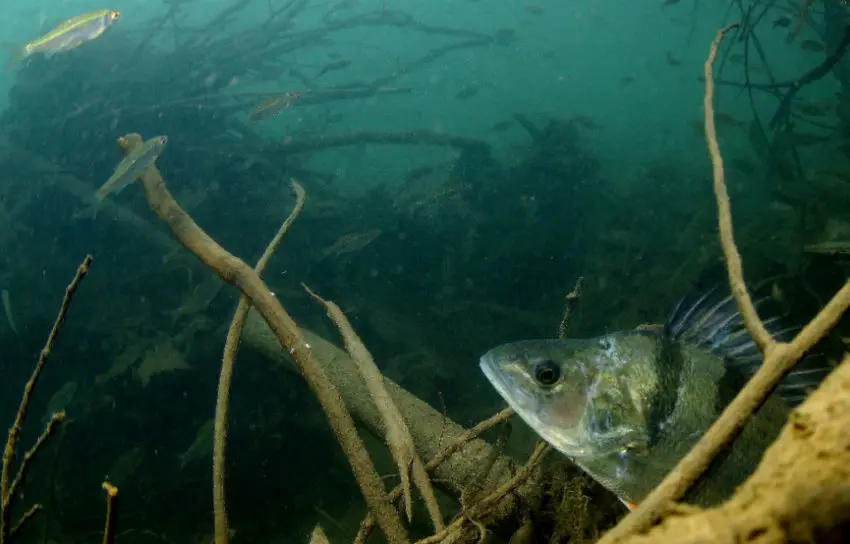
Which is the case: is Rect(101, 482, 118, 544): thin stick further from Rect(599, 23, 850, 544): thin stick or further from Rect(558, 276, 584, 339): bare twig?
Rect(558, 276, 584, 339): bare twig

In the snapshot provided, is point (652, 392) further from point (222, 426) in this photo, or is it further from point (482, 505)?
point (222, 426)

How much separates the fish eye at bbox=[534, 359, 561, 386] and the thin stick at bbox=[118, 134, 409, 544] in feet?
3.35

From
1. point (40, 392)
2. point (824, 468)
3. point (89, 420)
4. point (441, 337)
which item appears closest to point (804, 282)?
point (441, 337)

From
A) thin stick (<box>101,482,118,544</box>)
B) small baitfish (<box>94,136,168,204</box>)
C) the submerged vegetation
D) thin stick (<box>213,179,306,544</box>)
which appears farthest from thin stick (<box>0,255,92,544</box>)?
small baitfish (<box>94,136,168,204</box>)

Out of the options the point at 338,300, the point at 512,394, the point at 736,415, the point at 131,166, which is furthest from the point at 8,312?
the point at 736,415

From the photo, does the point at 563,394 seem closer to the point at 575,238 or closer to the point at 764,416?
the point at 764,416

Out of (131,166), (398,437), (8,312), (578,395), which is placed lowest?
(8,312)

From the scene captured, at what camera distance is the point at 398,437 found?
2.57 m

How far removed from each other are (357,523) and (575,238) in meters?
6.99

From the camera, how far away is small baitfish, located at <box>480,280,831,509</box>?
168cm

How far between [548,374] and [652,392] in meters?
0.33

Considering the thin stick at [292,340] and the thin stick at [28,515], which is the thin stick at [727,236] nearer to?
the thin stick at [292,340]

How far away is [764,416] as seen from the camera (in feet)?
5.36

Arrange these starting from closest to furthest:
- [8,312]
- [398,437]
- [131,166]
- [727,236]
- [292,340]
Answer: [727,236] → [398,437] → [292,340] → [131,166] → [8,312]
